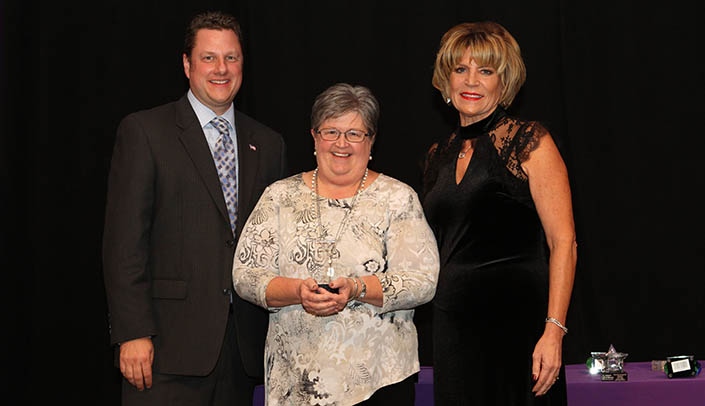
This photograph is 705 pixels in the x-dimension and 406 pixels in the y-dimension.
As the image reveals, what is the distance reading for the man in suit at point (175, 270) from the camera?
2.66 meters

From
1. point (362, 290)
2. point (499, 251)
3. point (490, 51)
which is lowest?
point (362, 290)

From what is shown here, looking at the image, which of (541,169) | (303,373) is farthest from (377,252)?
(541,169)

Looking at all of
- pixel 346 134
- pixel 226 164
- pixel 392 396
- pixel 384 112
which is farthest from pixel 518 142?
pixel 384 112

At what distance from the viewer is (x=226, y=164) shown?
9.27 ft

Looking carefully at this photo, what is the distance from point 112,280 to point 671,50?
10.2 ft

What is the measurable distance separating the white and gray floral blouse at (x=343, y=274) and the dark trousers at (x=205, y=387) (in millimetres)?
295

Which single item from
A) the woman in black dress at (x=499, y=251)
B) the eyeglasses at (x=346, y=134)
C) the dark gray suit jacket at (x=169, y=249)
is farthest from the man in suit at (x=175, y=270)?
the woman in black dress at (x=499, y=251)

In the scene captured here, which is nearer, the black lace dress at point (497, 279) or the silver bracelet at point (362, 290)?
the silver bracelet at point (362, 290)

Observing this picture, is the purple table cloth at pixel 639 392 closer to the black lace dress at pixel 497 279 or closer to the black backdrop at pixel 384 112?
the black backdrop at pixel 384 112

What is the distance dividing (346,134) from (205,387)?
981 mm

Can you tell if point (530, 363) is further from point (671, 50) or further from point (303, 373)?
point (671, 50)

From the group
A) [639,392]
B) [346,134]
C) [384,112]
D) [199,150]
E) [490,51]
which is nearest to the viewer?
[346,134]

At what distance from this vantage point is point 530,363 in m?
2.56

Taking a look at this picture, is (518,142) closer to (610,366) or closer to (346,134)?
(346,134)
